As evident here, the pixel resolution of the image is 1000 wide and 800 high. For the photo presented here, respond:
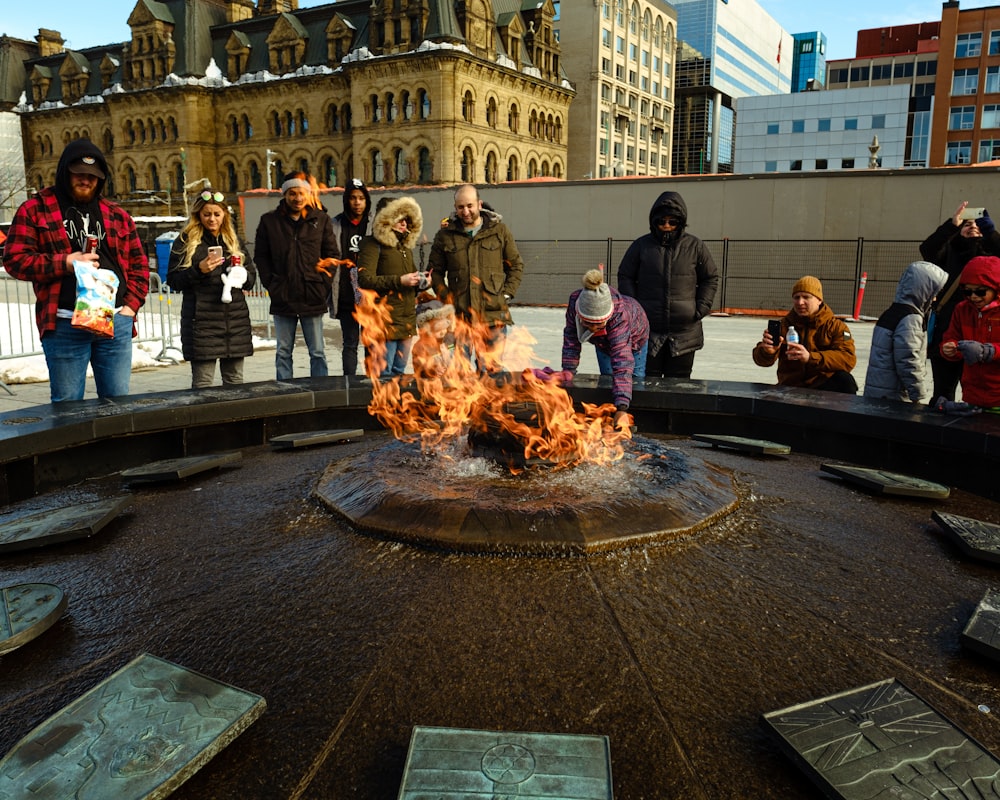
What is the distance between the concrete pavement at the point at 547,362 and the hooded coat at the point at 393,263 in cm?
205

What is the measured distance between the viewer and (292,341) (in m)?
6.09

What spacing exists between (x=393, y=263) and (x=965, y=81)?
76912mm

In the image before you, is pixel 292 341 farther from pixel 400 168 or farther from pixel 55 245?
pixel 400 168

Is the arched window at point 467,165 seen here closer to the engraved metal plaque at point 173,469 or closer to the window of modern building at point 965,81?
the engraved metal plaque at point 173,469

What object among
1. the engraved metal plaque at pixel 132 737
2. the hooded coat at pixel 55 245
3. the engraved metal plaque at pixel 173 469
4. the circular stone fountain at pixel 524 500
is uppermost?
the hooded coat at pixel 55 245

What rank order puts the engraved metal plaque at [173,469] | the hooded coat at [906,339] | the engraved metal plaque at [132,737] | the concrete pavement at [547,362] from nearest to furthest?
the engraved metal plaque at [132,737]
the engraved metal plaque at [173,469]
the hooded coat at [906,339]
the concrete pavement at [547,362]

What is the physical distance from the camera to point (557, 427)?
360cm

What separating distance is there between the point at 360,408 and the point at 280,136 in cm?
5009

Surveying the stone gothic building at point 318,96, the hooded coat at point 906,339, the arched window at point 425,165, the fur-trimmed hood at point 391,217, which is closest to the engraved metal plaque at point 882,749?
the hooded coat at point 906,339

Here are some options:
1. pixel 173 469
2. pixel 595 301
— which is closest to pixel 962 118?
pixel 595 301

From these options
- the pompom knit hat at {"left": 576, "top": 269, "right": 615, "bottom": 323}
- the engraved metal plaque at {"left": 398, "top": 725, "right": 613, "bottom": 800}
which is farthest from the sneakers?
the engraved metal plaque at {"left": 398, "top": 725, "right": 613, "bottom": 800}

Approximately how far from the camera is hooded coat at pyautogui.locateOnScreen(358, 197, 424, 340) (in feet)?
19.5

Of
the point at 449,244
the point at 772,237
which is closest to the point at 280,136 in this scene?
the point at 772,237

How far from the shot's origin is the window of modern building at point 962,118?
65188mm
